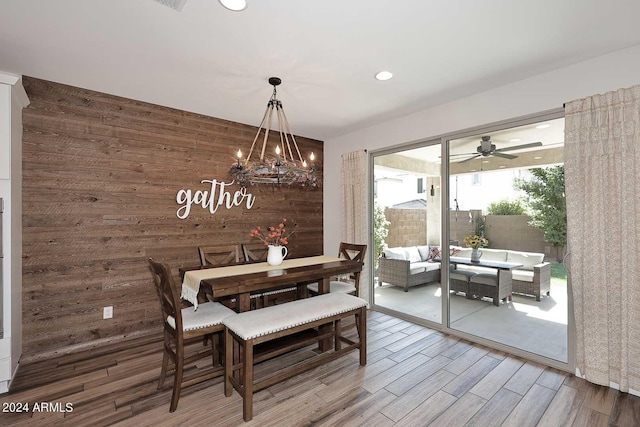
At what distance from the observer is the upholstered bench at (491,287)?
3.24 m

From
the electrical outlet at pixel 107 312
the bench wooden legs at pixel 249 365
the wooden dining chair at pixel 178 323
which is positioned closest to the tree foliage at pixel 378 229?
the bench wooden legs at pixel 249 365

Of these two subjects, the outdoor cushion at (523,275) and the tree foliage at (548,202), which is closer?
the tree foliage at (548,202)

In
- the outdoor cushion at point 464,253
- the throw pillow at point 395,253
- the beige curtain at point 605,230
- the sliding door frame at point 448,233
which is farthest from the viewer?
the throw pillow at point 395,253

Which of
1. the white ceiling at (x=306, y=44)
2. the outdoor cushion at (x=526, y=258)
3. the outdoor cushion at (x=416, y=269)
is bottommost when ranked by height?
the outdoor cushion at (x=416, y=269)

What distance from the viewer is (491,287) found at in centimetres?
336

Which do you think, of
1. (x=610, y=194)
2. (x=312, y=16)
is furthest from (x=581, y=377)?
(x=312, y=16)

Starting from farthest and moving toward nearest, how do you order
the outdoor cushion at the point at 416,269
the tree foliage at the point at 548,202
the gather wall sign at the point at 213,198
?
the outdoor cushion at the point at 416,269 < the gather wall sign at the point at 213,198 < the tree foliage at the point at 548,202

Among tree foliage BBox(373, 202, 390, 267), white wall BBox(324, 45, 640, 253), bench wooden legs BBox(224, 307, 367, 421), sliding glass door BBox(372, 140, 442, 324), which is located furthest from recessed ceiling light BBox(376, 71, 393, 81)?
bench wooden legs BBox(224, 307, 367, 421)

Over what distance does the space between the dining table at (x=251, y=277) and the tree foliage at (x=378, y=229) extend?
4.31 ft

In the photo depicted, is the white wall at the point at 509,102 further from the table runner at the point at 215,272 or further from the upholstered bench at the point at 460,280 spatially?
the table runner at the point at 215,272

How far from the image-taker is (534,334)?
3.00 metres

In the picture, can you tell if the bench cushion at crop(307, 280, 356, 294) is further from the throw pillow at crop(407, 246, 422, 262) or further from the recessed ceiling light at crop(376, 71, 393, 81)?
the recessed ceiling light at crop(376, 71, 393, 81)

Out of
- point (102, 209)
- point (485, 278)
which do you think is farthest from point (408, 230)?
point (102, 209)

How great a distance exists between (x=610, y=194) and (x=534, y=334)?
1.51 meters
